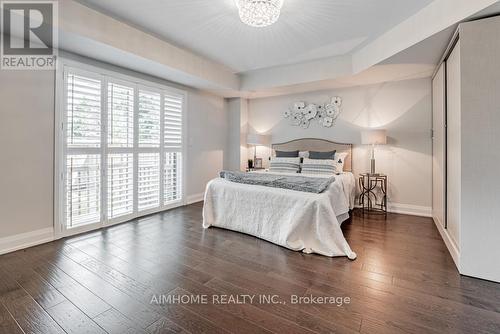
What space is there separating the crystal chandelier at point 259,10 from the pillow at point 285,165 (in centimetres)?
266

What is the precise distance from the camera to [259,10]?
2334 millimetres

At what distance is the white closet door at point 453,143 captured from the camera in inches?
92.0

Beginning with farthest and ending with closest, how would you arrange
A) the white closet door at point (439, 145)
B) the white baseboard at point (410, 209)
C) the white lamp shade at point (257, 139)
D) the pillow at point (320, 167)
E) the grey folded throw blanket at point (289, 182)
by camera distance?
the white lamp shade at point (257, 139)
the pillow at point (320, 167)
the white baseboard at point (410, 209)
the white closet door at point (439, 145)
the grey folded throw blanket at point (289, 182)

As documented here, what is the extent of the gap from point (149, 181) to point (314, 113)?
11.3 feet

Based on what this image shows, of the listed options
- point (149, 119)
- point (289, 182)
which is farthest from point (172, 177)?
point (289, 182)

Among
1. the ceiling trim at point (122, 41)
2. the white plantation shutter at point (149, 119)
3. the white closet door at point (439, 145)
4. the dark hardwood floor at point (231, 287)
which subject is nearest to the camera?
the dark hardwood floor at point (231, 287)

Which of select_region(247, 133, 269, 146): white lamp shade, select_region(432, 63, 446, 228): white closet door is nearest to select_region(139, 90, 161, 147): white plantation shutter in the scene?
select_region(247, 133, 269, 146): white lamp shade

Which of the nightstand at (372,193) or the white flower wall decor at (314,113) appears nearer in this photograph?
the nightstand at (372,193)

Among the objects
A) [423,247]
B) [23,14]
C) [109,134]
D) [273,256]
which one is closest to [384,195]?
[423,247]

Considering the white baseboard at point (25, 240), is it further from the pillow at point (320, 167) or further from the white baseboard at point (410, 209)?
the white baseboard at point (410, 209)

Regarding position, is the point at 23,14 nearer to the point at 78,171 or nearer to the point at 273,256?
the point at 78,171

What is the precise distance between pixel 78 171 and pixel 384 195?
4.80 meters

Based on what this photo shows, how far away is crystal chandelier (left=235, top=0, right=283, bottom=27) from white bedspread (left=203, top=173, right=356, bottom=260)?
6.17 feet

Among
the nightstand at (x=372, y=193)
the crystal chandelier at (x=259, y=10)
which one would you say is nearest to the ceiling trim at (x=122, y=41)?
the crystal chandelier at (x=259, y=10)
